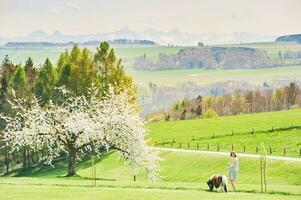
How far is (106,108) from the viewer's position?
196 feet

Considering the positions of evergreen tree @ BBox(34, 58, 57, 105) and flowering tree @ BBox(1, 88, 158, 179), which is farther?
evergreen tree @ BBox(34, 58, 57, 105)

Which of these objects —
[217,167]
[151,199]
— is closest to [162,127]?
[217,167]

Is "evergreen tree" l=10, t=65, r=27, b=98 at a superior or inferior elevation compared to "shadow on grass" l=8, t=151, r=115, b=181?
superior

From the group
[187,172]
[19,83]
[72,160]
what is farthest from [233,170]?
[19,83]

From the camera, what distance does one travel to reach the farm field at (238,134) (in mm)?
77562

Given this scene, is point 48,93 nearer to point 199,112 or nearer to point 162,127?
point 162,127

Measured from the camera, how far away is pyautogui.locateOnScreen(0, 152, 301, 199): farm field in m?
31.7

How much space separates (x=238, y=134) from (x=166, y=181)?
3150 cm

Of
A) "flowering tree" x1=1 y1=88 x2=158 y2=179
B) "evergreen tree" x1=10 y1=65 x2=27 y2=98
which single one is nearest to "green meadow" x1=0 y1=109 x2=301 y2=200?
"flowering tree" x1=1 y1=88 x2=158 y2=179

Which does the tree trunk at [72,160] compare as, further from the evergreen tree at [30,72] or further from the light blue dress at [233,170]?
the evergreen tree at [30,72]

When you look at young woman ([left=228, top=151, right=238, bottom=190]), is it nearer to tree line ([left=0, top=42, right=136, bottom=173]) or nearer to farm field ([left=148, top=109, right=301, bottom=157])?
farm field ([left=148, top=109, right=301, bottom=157])

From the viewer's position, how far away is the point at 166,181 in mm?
63875

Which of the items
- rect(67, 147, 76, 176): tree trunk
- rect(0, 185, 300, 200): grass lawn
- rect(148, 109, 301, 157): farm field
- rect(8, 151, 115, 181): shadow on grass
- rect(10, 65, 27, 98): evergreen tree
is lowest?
rect(8, 151, 115, 181): shadow on grass

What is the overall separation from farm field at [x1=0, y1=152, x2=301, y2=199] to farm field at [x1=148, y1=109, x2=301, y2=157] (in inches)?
314
